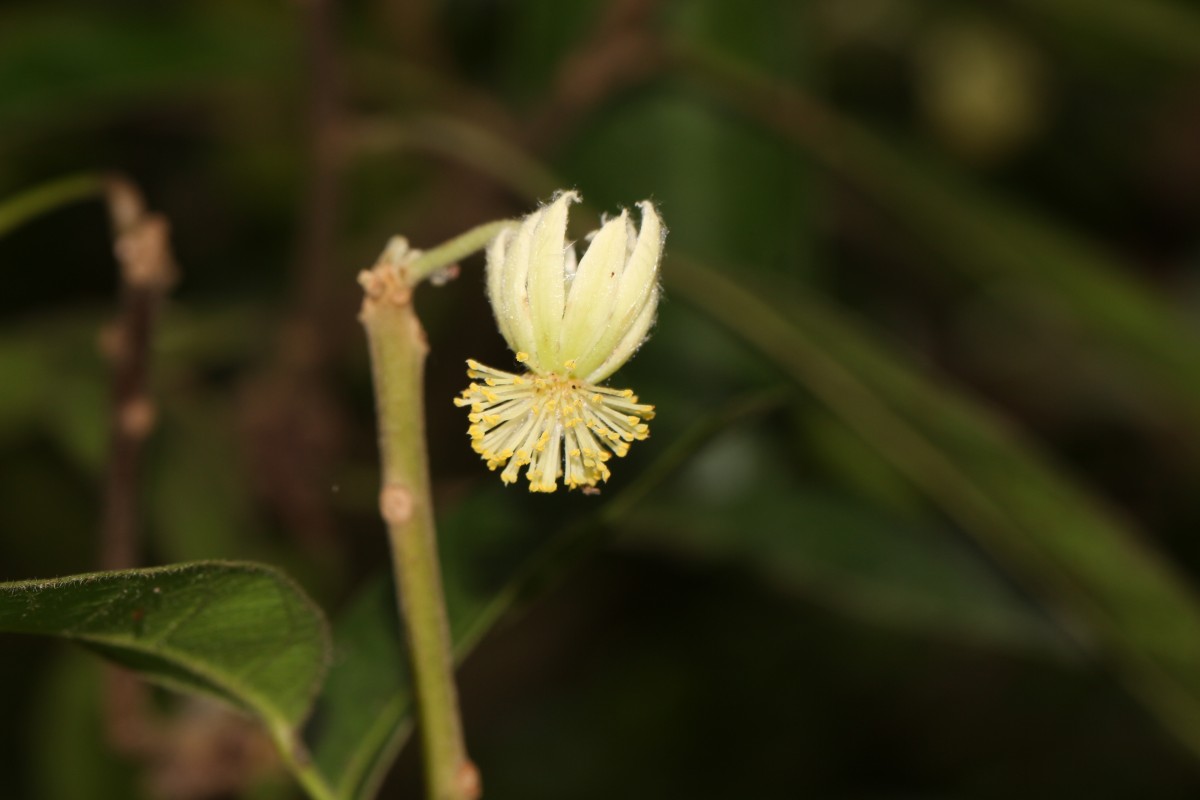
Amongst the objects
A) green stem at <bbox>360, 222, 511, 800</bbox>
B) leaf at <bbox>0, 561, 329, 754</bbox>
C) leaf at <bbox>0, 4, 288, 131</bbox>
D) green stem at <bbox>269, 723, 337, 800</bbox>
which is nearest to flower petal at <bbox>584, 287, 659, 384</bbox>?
green stem at <bbox>360, 222, 511, 800</bbox>

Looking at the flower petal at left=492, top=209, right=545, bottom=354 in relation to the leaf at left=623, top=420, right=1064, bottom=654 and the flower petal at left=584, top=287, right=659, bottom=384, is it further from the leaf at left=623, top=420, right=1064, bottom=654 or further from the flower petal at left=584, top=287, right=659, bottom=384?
the leaf at left=623, top=420, right=1064, bottom=654

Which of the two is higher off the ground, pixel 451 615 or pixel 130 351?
pixel 130 351

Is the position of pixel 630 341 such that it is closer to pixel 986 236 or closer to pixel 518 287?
pixel 518 287

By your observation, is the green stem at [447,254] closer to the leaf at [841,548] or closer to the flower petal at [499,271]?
the flower petal at [499,271]

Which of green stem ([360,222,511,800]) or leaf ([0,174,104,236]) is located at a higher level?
leaf ([0,174,104,236])

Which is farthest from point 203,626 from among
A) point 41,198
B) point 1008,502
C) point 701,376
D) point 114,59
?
point 114,59

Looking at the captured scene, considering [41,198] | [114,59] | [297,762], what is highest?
[114,59]
